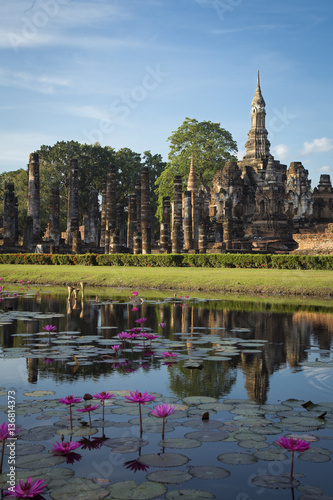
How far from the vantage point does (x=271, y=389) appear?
6242 mm

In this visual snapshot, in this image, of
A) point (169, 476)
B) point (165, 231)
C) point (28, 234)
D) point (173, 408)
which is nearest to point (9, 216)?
point (28, 234)

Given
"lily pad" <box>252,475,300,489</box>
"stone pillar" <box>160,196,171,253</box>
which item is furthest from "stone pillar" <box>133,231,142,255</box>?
"lily pad" <box>252,475,300,489</box>

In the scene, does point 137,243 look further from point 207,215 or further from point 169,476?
point 169,476

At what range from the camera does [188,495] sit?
3.57m

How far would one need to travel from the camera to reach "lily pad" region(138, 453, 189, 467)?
4039 mm

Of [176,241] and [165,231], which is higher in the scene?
[165,231]

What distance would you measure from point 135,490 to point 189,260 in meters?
24.8

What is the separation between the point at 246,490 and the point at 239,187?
2336 inches

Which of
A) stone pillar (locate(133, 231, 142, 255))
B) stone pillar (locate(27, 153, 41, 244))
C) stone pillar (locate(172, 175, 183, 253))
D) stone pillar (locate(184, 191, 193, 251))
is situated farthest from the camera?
stone pillar (locate(184, 191, 193, 251))

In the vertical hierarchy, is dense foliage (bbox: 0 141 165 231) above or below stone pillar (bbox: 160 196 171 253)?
above

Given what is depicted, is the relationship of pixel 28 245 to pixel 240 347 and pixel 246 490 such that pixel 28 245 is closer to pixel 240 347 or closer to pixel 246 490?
pixel 240 347

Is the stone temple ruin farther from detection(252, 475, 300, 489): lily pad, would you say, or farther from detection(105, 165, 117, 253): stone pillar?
detection(252, 475, 300, 489): lily pad

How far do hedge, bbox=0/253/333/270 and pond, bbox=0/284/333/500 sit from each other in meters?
13.4

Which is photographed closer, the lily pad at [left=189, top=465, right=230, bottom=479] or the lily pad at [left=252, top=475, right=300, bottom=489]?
the lily pad at [left=252, top=475, right=300, bottom=489]
